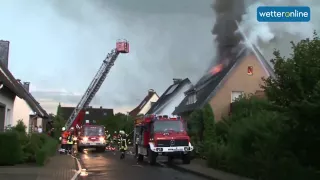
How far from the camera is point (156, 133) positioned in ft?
77.7

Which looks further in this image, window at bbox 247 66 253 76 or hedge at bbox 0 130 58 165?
window at bbox 247 66 253 76

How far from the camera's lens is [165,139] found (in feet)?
76.1

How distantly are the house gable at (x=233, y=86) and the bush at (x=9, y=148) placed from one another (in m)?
21.1

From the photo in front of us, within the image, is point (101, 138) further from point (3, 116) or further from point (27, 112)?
point (3, 116)

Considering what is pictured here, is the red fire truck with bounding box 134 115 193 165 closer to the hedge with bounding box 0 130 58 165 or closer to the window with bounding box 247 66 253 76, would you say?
the hedge with bounding box 0 130 58 165

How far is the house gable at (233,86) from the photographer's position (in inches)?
1505

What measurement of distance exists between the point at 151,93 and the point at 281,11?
275 ft

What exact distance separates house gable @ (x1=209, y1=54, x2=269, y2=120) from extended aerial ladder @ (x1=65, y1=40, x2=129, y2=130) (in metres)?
10.8

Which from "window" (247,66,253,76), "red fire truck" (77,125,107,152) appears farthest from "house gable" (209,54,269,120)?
"red fire truck" (77,125,107,152)

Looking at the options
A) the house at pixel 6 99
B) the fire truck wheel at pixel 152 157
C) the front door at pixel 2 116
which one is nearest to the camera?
the house at pixel 6 99

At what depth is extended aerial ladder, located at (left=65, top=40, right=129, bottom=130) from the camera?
45.2 metres

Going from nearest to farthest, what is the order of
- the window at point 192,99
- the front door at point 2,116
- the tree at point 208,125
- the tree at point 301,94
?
the tree at point 301,94
the front door at point 2,116
the tree at point 208,125
the window at point 192,99

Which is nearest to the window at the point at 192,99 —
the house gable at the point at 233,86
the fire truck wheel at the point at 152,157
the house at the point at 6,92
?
the house gable at the point at 233,86

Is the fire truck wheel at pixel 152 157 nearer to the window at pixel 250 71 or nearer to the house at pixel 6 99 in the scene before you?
the house at pixel 6 99
